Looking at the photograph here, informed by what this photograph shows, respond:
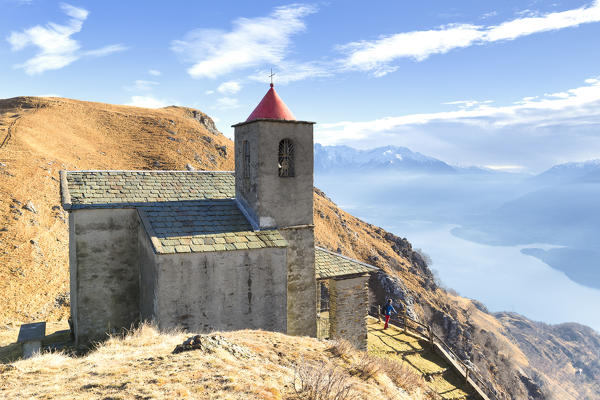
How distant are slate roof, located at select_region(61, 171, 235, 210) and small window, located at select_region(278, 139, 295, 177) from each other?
3095 mm

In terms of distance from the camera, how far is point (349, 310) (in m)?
16.9

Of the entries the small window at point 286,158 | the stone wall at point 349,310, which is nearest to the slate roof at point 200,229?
the small window at point 286,158

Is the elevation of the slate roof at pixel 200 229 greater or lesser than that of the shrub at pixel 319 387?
greater

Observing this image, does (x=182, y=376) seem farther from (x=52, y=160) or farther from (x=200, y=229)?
(x=52, y=160)

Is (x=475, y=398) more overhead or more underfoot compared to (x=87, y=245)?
more underfoot

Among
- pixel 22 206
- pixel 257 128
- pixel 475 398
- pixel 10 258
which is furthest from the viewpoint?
pixel 22 206

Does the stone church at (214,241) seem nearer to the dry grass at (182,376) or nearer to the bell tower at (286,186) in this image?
the bell tower at (286,186)

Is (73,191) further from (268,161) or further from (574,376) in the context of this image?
(574,376)

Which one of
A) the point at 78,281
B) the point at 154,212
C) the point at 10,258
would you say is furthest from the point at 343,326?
the point at 10,258

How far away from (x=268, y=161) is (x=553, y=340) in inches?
5125

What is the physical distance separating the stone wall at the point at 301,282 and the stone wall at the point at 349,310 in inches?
111

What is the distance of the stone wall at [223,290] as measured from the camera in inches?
439

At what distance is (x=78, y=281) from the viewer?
13.1 meters

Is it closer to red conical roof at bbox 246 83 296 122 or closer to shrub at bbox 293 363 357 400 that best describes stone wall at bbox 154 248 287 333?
red conical roof at bbox 246 83 296 122
